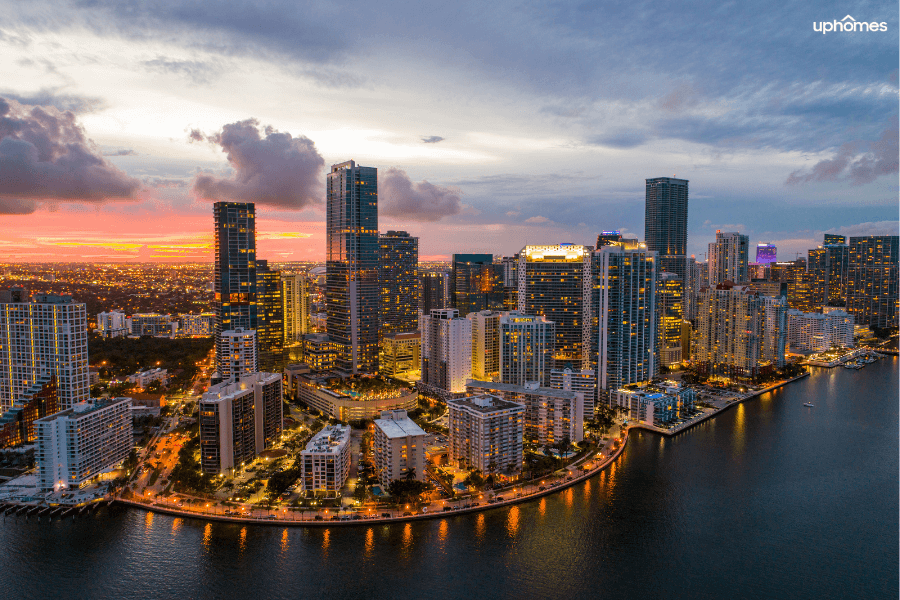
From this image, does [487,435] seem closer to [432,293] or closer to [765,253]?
[432,293]

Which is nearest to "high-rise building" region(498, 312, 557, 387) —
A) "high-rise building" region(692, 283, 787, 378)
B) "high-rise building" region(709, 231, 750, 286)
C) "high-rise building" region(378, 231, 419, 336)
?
"high-rise building" region(692, 283, 787, 378)

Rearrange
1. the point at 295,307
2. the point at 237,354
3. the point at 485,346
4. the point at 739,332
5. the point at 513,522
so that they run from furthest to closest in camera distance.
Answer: the point at 295,307
the point at 739,332
the point at 485,346
the point at 237,354
the point at 513,522

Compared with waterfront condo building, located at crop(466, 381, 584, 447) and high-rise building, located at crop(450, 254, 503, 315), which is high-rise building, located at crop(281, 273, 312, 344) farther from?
waterfront condo building, located at crop(466, 381, 584, 447)

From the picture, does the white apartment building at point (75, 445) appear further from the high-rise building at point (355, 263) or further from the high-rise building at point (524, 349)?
the high-rise building at point (524, 349)

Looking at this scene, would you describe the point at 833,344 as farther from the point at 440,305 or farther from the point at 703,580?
the point at 703,580

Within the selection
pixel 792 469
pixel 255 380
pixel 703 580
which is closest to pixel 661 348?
pixel 792 469

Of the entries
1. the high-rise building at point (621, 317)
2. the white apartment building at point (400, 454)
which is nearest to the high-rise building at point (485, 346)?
the high-rise building at point (621, 317)

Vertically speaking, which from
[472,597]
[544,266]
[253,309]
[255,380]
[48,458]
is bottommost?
[472,597]

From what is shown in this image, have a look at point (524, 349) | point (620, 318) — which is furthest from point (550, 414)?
point (620, 318)
